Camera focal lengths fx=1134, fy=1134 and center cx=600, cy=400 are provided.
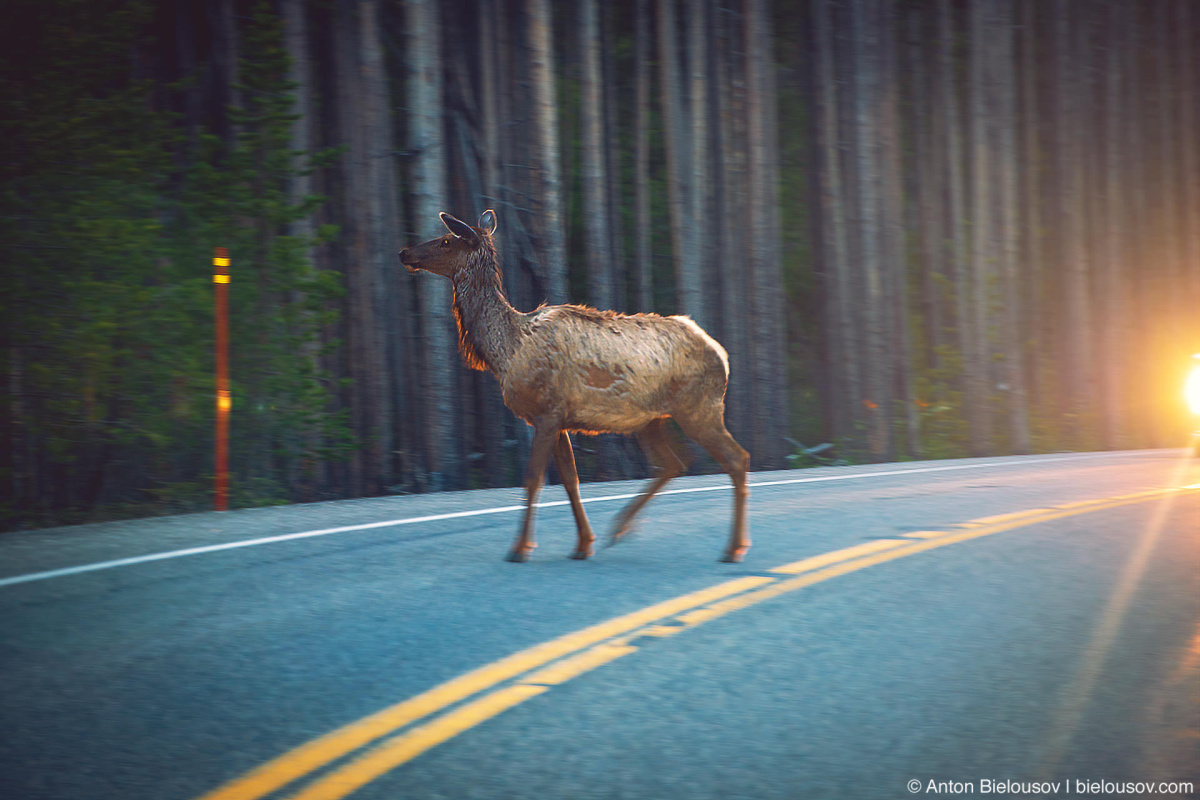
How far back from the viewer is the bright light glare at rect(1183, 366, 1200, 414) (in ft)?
48.7

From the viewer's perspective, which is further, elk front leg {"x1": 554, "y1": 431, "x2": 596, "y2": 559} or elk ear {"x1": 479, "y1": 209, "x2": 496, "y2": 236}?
elk ear {"x1": 479, "y1": 209, "x2": 496, "y2": 236}

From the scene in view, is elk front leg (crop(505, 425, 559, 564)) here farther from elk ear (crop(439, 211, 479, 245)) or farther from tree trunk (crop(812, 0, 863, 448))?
tree trunk (crop(812, 0, 863, 448))

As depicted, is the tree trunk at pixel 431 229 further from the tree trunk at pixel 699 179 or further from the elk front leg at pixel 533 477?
the elk front leg at pixel 533 477

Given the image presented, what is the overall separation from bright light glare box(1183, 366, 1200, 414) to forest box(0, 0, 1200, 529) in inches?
186

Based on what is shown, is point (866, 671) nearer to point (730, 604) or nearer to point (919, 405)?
point (730, 604)

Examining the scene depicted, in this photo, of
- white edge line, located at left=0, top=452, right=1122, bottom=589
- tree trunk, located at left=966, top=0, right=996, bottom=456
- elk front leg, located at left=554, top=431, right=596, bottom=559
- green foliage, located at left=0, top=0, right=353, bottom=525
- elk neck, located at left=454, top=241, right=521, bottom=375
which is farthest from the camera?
tree trunk, located at left=966, top=0, right=996, bottom=456

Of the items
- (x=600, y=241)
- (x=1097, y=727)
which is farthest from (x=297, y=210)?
(x=1097, y=727)

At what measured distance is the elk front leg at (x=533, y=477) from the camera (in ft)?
22.9

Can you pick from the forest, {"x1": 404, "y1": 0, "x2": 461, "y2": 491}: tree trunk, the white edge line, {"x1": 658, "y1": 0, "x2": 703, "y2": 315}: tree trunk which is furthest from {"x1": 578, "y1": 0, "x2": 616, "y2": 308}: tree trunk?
the white edge line

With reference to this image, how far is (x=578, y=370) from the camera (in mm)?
7090

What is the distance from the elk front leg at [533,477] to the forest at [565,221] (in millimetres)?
5109

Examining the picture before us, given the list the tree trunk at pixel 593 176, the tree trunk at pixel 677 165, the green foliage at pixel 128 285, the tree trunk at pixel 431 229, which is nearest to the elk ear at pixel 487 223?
the green foliage at pixel 128 285

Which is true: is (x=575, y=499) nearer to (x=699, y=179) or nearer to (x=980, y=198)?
(x=699, y=179)

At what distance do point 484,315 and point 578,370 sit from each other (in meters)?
0.76
